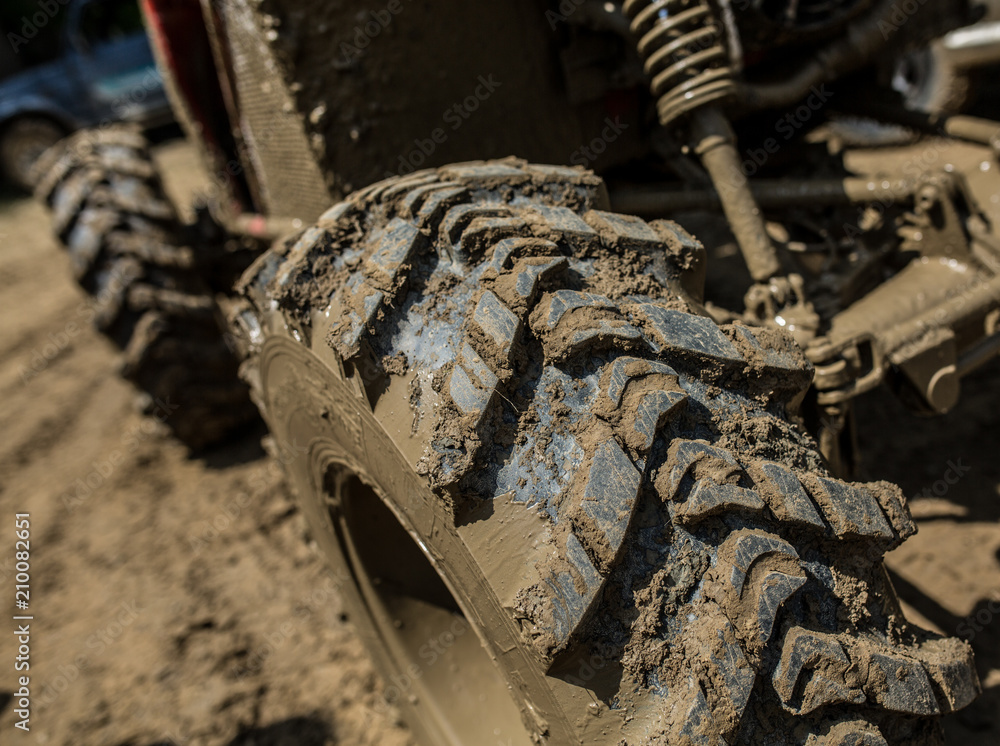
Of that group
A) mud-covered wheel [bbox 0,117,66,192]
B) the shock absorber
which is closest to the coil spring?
the shock absorber

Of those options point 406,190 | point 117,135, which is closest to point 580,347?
point 406,190

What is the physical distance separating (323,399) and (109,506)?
2.53 m

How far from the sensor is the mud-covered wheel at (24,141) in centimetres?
988

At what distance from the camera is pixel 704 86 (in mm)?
1525

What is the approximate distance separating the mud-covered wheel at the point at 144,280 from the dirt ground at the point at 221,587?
0.41m

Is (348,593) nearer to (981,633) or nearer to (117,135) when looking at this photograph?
(981,633)
